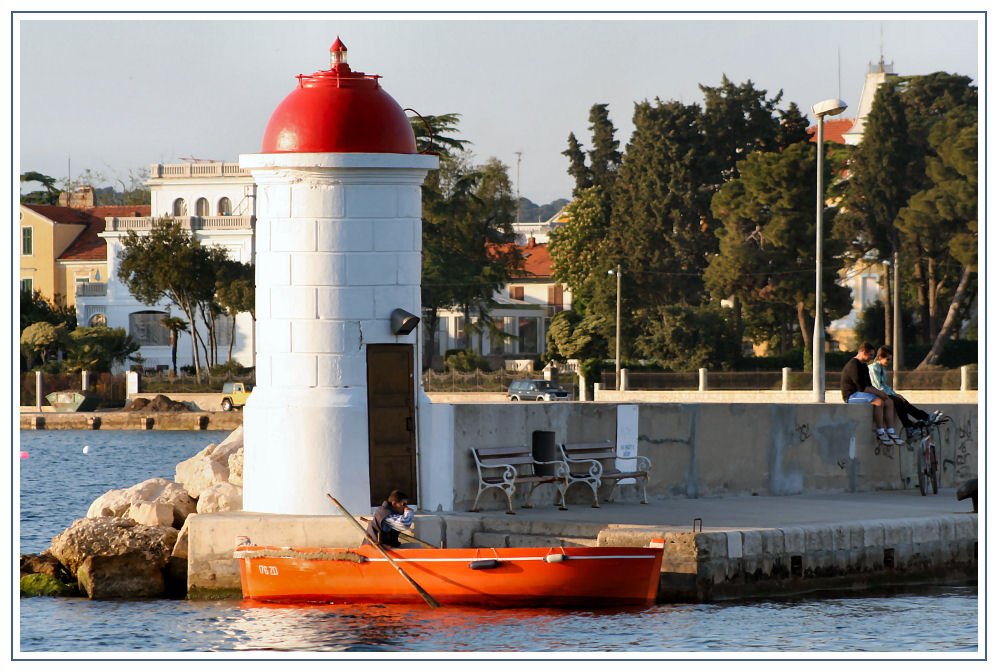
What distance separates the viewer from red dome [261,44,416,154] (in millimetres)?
18406

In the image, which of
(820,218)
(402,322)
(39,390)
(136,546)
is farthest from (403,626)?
(39,390)

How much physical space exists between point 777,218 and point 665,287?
35.6 feet

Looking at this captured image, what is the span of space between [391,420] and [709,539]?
3.77 meters

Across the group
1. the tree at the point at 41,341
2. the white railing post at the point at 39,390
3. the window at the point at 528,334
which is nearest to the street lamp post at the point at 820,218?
the white railing post at the point at 39,390

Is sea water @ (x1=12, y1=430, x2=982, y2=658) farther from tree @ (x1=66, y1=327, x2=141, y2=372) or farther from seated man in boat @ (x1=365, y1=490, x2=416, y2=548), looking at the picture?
tree @ (x1=66, y1=327, x2=141, y2=372)

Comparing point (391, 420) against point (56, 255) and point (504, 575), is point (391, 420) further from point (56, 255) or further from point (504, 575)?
point (56, 255)

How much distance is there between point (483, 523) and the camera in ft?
60.6

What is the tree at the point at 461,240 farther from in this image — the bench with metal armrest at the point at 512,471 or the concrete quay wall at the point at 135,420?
the bench with metal armrest at the point at 512,471

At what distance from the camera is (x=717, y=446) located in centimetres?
2189

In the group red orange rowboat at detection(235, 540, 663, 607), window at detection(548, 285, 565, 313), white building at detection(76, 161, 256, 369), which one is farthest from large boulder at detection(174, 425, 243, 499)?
window at detection(548, 285, 565, 313)

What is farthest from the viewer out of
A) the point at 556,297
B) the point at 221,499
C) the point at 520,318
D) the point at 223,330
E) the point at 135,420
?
the point at 556,297

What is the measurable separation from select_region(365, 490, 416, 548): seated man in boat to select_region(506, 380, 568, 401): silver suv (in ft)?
164

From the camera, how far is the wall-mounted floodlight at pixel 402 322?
18.5 meters
